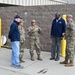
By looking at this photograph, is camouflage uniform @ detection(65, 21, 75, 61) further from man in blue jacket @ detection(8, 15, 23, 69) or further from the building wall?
the building wall

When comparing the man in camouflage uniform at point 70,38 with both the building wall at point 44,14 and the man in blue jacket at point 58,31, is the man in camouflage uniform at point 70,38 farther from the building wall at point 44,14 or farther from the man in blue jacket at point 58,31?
the building wall at point 44,14

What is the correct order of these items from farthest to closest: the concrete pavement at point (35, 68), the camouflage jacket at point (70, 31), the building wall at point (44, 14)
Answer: the building wall at point (44, 14)
the camouflage jacket at point (70, 31)
the concrete pavement at point (35, 68)

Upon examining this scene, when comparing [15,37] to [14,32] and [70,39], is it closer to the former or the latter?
[14,32]

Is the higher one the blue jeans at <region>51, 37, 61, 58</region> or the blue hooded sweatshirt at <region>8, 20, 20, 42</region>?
the blue hooded sweatshirt at <region>8, 20, 20, 42</region>

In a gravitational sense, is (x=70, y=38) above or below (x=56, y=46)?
above

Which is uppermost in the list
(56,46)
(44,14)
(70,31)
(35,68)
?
(44,14)

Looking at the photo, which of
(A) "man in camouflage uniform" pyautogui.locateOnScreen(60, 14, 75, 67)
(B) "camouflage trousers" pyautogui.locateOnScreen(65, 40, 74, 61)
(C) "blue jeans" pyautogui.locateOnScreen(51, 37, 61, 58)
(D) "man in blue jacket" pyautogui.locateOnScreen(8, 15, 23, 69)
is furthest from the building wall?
(D) "man in blue jacket" pyautogui.locateOnScreen(8, 15, 23, 69)

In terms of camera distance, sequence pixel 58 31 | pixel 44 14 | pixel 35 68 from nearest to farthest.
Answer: pixel 35 68 < pixel 58 31 < pixel 44 14

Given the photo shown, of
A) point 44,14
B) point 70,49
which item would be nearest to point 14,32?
point 70,49

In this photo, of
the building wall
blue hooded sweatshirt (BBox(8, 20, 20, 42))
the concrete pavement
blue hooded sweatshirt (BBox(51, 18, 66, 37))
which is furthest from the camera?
the building wall

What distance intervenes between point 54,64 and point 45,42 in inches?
102

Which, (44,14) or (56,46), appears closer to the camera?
(56,46)

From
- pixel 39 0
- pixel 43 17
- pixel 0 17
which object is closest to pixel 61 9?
pixel 43 17

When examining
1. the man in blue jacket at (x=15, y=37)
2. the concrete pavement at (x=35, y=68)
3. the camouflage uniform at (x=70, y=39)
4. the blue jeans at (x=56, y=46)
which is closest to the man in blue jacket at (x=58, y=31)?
the blue jeans at (x=56, y=46)
